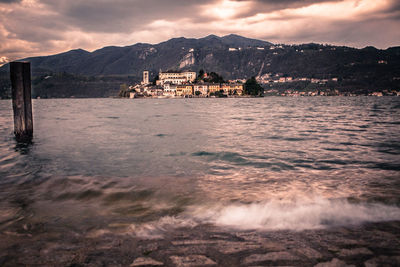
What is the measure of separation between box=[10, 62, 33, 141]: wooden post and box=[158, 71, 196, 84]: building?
174452 millimetres

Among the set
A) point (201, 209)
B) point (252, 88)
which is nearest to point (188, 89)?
point (252, 88)

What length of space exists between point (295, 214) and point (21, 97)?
40.6ft

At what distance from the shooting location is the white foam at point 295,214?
163 inches

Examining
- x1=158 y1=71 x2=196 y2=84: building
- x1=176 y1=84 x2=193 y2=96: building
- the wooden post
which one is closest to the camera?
the wooden post

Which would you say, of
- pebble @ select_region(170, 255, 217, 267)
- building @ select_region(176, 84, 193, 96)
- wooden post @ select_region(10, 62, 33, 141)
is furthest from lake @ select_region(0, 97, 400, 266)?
building @ select_region(176, 84, 193, 96)

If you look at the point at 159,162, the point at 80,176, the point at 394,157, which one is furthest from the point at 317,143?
the point at 80,176

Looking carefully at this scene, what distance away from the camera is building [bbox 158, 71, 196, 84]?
612 ft

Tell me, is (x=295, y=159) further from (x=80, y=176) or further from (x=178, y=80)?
(x=178, y=80)

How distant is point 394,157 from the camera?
30.9 feet

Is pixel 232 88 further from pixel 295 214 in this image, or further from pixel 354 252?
pixel 354 252

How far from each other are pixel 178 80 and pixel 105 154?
180 m

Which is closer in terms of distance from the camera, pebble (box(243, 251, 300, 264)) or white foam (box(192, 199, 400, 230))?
pebble (box(243, 251, 300, 264))

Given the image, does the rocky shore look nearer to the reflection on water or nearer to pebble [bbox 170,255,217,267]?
pebble [bbox 170,255,217,267]

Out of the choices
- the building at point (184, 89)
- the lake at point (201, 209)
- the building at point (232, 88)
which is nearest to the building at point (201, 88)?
the building at point (184, 89)
